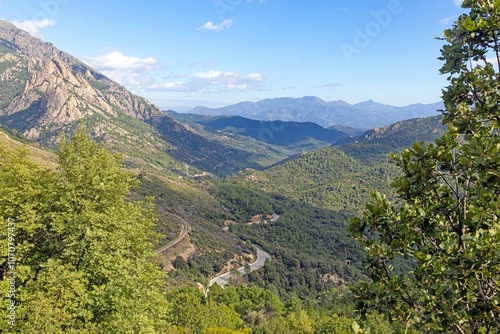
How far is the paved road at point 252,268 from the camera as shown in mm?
118531

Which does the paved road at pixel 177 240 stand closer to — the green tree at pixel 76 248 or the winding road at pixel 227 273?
the winding road at pixel 227 273

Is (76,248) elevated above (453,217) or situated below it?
below

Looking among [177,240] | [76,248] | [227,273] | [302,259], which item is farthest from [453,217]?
[302,259]

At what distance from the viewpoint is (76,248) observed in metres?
17.9

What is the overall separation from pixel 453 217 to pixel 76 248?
1797cm

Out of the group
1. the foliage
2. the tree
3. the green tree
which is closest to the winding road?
the foliage

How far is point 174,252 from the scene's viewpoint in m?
116

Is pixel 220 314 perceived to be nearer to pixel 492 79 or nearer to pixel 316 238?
pixel 492 79

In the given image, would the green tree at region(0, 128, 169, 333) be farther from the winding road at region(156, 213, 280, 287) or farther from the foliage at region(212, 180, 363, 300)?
Result: the foliage at region(212, 180, 363, 300)

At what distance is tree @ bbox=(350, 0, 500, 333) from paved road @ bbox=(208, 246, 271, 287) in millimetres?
114283

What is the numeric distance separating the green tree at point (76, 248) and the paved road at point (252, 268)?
100386 millimetres

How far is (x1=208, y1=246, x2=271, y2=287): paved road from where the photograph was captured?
4667 inches

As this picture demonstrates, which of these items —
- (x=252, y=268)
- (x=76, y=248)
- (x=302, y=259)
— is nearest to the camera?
(x=76, y=248)

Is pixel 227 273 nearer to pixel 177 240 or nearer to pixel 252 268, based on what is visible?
pixel 252 268
